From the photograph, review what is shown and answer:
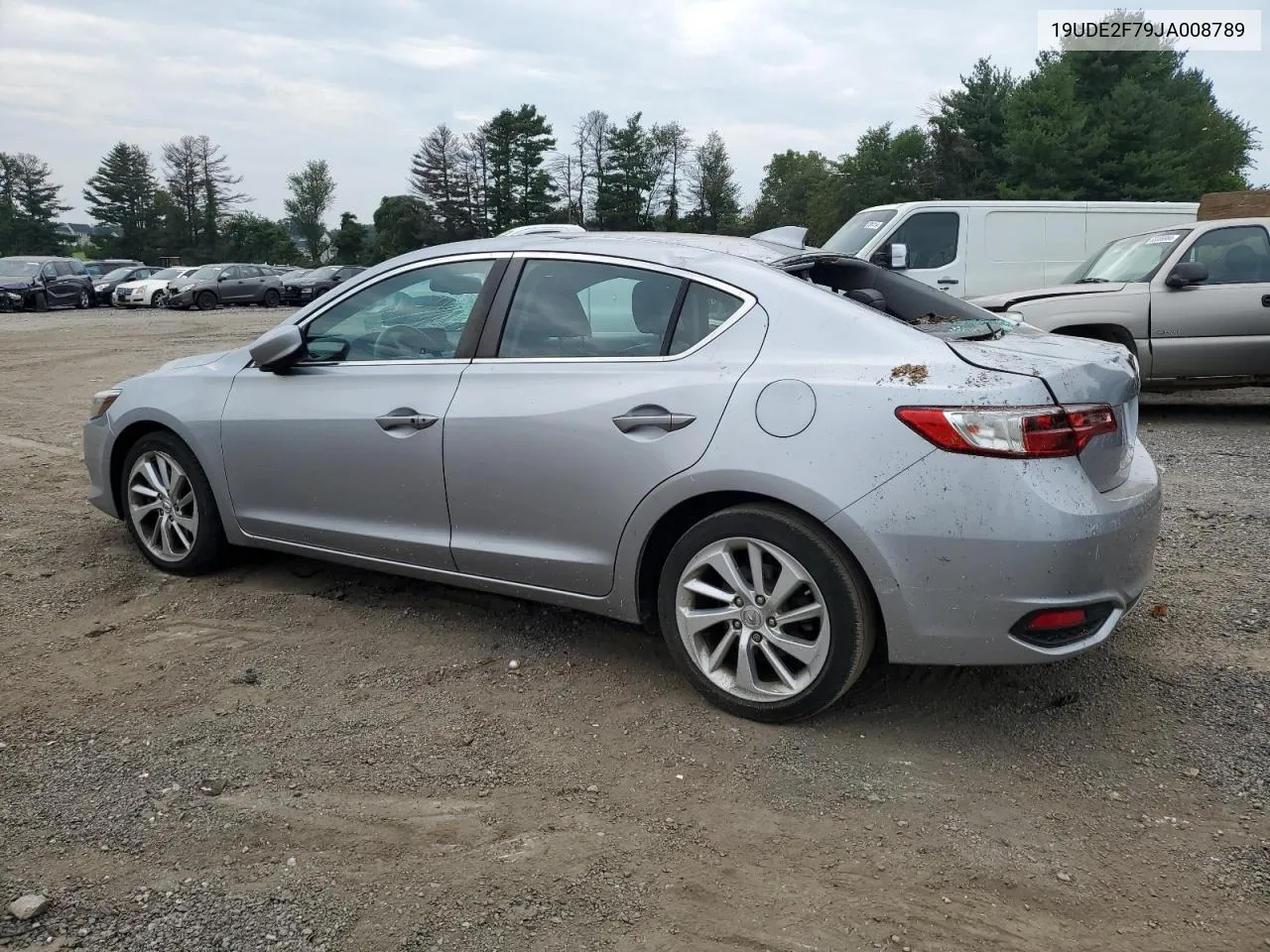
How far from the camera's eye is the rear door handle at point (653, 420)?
3471 millimetres

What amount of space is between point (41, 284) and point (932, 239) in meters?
26.2

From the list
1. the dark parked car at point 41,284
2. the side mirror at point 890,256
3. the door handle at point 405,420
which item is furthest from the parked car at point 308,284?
the door handle at point 405,420

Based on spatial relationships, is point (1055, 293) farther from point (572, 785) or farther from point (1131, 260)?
point (572, 785)

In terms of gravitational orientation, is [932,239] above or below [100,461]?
above

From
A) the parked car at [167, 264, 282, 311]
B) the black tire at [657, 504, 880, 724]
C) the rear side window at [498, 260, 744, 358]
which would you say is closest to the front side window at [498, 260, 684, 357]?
the rear side window at [498, 260, 744, 358]

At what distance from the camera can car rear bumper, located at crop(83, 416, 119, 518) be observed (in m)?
5.16

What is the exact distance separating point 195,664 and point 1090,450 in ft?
10.4

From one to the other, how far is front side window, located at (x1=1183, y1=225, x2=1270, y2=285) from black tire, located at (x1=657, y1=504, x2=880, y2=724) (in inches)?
289

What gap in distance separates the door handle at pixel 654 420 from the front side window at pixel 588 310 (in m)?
0.24

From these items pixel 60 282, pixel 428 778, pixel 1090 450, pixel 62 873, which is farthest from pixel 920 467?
pixel 60 282

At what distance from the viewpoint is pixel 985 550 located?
306cm

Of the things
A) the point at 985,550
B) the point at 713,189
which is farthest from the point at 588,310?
Answer: the point at 713,189

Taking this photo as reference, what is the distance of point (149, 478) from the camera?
498 cm

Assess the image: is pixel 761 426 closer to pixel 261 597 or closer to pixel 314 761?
pixel 314 761
